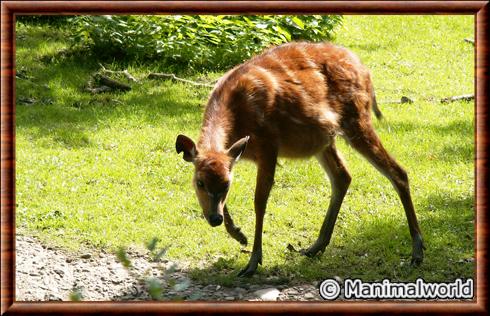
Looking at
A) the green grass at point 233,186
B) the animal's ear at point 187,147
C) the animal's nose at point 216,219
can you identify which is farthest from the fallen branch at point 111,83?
the animal's nose at point 216,219

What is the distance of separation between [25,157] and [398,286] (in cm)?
561

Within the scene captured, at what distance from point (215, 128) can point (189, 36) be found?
506 centimetres

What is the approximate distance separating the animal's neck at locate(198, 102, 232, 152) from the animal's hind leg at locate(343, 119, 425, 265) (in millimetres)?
1426

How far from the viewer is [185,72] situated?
1356 centimetres

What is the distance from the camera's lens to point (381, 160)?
8914mm

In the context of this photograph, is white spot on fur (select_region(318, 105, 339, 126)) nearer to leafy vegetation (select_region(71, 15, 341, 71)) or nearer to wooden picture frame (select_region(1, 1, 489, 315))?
wooden picture frame (select_region(1, 1, 489, 315))

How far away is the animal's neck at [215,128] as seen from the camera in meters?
8.05

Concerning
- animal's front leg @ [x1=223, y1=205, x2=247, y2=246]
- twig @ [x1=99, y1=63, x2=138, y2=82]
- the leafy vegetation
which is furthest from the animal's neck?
twig @ [x1=99, y1=63, x2=138, y2=82]

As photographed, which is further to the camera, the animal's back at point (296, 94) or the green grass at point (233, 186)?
the green grass at point (233, 186)

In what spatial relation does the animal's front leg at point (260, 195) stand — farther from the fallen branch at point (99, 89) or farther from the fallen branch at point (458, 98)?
the fallen branch at point (458, 98)

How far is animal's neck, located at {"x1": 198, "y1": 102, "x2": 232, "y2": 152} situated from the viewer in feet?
26.4

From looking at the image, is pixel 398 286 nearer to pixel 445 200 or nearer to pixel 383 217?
pixel 383 217

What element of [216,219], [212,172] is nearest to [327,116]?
[212,172]
